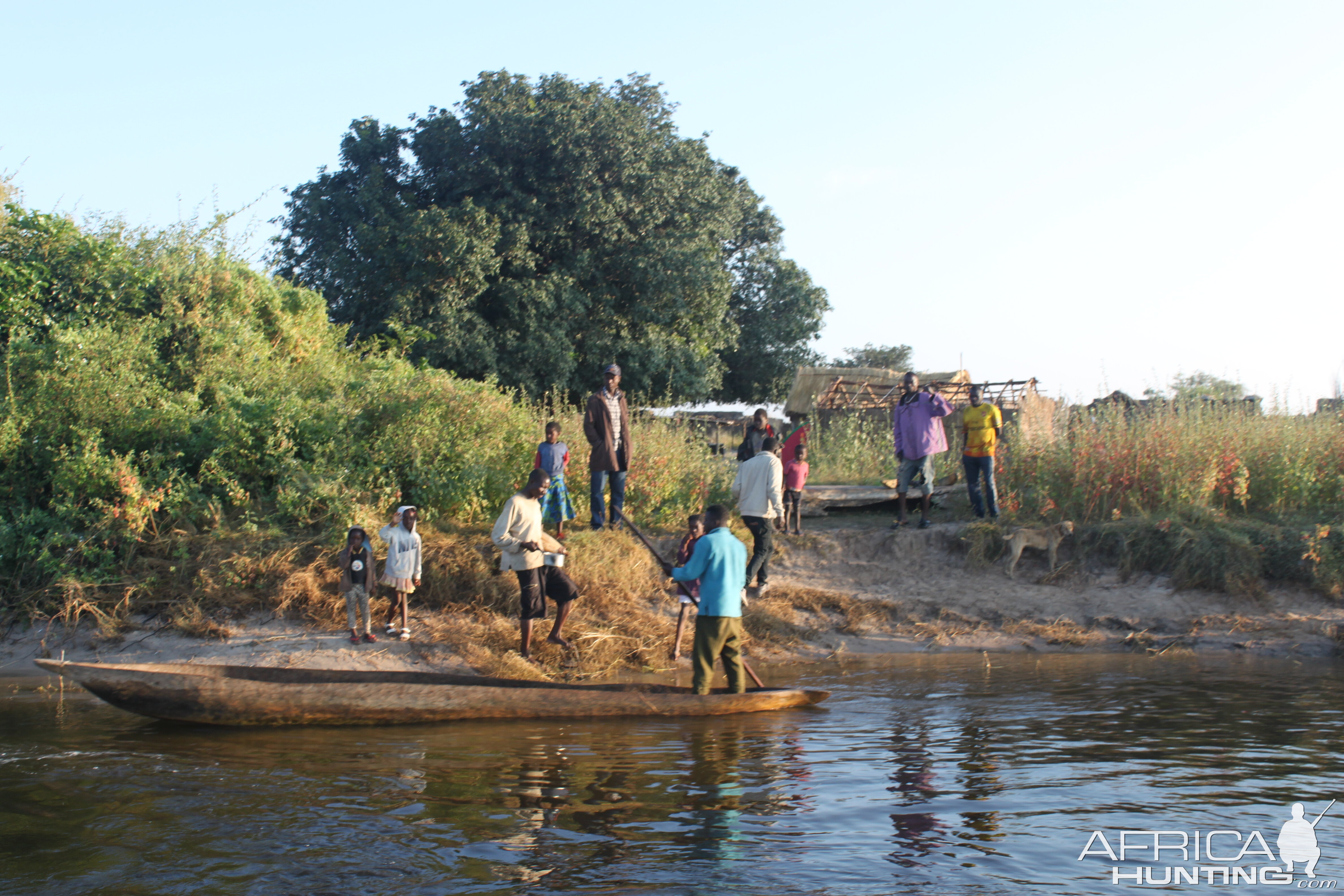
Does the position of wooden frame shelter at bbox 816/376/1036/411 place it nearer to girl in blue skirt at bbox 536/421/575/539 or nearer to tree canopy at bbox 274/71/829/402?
tree canopy at bbox 274/71/829/402

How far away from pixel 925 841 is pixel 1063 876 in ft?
2.39

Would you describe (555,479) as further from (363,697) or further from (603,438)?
(363,697)

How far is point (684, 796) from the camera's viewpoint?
612 cm

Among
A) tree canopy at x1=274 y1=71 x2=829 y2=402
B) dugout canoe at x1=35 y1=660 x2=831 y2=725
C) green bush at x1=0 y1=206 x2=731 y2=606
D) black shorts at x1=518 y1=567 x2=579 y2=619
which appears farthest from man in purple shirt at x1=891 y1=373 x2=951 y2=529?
tree canopy at x1=274 y1=71 x2=829 y2=402

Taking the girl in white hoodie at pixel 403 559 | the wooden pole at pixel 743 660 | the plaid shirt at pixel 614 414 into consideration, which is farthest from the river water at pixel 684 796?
the plaid shirt at pixel 614 414

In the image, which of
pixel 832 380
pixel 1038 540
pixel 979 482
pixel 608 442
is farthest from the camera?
pixel 832 380

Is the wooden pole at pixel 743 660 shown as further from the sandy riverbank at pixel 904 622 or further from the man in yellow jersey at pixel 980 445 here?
the man in yellow jersey at pixel 980 445

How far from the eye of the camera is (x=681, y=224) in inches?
968

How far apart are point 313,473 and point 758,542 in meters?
5.31

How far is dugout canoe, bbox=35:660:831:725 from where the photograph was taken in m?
7.56

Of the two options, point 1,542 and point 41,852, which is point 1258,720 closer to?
point 41,852

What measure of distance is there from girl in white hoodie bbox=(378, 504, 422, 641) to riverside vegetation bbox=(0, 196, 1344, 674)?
1.68ft

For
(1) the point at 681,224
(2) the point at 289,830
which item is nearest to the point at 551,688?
(2) the point at 289,830

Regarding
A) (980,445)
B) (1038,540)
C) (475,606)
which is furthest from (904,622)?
(475,606)
